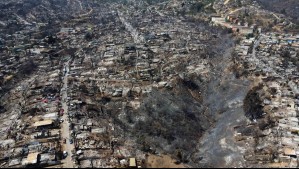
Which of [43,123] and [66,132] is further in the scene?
[43,123]

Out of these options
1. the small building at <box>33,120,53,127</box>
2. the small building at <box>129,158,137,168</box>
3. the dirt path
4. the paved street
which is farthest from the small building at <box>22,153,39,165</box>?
the dirt path

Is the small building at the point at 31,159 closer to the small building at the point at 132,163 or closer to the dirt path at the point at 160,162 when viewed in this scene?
the small building at the point at 132,163

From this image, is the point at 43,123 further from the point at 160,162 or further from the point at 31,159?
the point at 160,162

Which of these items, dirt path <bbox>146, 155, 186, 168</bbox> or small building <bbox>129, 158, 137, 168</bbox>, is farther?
dirt path <bbox>146, 155, 186, 168</bbox>

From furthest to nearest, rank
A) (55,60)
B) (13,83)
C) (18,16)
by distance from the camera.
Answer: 1. (18,16)
2. (55,60)
3. (13,83)

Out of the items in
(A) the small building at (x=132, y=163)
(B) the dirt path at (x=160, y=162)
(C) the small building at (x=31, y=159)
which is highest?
(A) the small building at (x=132, y=163)

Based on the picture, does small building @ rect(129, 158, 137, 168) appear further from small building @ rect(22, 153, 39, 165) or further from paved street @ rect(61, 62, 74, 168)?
small building @ rect(22, 153, 39, 165)

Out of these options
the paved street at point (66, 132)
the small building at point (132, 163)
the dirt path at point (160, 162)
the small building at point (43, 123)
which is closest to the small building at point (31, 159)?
the paved street at point (66, 132)

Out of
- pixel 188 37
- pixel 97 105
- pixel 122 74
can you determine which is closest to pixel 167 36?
pixel 188 37

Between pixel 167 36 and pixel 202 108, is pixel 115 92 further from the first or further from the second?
pixel 167 36

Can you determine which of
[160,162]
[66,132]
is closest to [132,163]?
[160,162]

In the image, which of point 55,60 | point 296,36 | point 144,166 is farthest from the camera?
point 296,36
